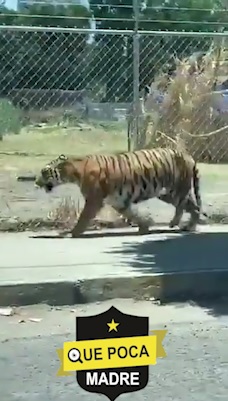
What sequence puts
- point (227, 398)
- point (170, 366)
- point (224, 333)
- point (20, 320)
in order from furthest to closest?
point (20, 320) < point (224, 333) < point (170, 366) < point (227, 398)

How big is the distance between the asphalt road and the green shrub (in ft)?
21.1

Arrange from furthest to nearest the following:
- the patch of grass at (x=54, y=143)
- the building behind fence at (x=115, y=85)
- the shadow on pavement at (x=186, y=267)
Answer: the patch of grass at (x=54, y=143)
the building behind fence at (x=115, y=85)
the shadow on pavement at (x=186, y=267)

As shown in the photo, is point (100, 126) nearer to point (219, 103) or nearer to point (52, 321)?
point (219, 103)

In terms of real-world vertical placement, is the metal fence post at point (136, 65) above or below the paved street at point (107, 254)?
above

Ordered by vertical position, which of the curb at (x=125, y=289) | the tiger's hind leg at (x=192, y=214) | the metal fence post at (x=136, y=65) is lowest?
the tiger's hind leg at (x=192, y=214)

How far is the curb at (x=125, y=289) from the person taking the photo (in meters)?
6.35

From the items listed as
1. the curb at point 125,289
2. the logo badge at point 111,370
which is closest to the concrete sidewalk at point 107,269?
the curb at point 125,289

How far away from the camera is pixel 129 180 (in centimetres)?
848

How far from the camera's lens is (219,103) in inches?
528

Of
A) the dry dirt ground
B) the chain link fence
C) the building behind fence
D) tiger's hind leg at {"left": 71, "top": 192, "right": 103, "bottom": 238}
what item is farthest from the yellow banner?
the chain link fence

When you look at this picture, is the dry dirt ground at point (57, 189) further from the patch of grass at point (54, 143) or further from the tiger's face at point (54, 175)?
the tiger's face at point (54, 175)

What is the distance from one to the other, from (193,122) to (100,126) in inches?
75.4

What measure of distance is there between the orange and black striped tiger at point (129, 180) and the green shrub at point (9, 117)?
4.01m

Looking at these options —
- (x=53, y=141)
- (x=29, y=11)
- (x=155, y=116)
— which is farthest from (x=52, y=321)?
A: (x=29, y=11)
